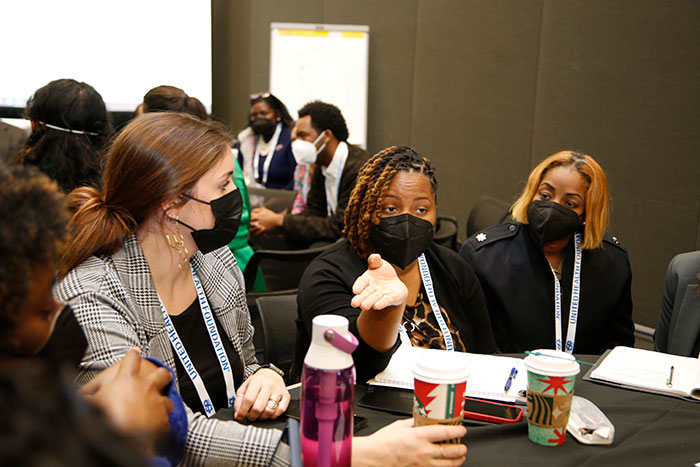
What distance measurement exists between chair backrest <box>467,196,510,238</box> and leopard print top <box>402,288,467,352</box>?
1657 millimetres

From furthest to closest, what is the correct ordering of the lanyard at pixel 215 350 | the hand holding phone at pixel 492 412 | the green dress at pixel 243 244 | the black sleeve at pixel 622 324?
1. the green dress at pixel 243 244
2. the black sleeve at pixel 622 324
3. the lanyard at pixel 215 350
4. the hand holding phone at pixel 492 412

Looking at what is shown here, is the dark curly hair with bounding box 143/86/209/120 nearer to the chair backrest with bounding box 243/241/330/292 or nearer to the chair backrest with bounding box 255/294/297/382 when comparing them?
the chair backrest with bounding box 243/241/330/292

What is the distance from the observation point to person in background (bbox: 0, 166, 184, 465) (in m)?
0.38

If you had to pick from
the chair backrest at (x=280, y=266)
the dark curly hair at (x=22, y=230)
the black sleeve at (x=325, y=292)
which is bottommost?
the chair backrest at (x=280, y=266)

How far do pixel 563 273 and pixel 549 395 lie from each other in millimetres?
1399

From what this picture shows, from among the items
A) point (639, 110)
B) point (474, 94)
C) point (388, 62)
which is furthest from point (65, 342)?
point (388, 62)

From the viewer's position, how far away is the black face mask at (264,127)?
18.0 feet

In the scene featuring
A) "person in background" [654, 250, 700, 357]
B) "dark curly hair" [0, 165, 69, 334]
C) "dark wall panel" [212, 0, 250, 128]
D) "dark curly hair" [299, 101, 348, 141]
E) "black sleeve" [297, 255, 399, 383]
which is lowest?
"person in background" [654, 250, 700, 357]

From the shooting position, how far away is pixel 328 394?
0.97 metres

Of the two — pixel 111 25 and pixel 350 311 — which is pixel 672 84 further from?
pixel 111 25

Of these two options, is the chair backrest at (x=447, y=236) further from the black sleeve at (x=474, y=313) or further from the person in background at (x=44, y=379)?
the person in background at (x=44, y=379)

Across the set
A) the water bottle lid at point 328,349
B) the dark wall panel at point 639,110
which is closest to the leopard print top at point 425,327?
the water bottle lid at point 328,349

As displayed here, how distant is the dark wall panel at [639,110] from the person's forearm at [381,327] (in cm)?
329

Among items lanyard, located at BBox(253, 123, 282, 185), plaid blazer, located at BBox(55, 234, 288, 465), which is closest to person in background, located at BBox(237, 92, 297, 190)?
lanyard, located at BBox(253, 123, 282, 185)
